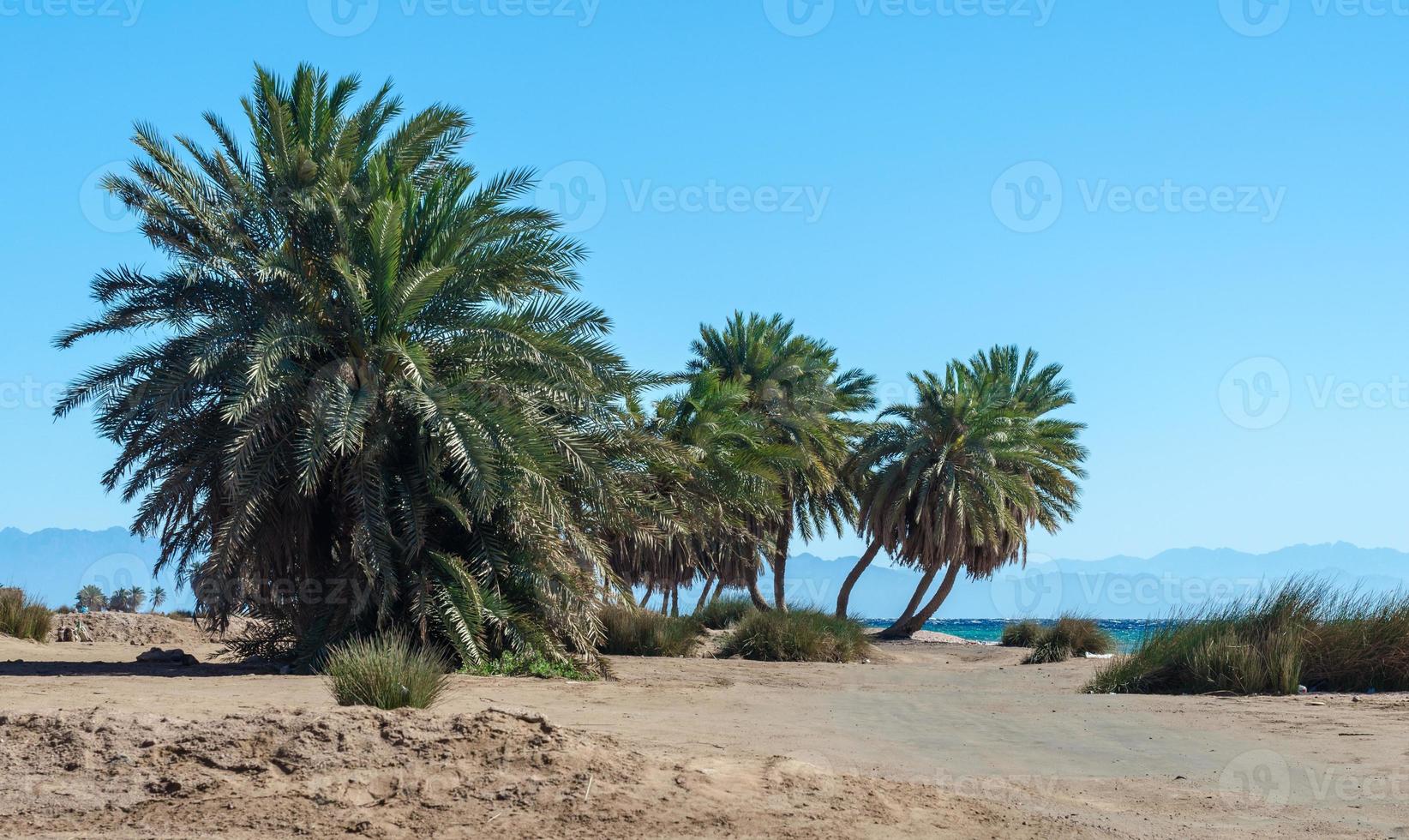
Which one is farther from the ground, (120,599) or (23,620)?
(120,599)

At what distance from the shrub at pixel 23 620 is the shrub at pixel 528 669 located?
11336 millimetres

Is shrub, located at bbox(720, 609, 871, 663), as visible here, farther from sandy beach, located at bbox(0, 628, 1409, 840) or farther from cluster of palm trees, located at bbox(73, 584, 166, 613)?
cluster of palm trees, located at bbox(73, 584, 166, 613)

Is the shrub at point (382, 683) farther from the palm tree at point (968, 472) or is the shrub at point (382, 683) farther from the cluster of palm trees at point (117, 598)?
the cluster of palm trees at point (117, 598)

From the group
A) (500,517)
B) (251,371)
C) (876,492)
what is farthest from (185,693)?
(876,492)

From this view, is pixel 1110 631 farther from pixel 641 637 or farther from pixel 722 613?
pixel 641 637

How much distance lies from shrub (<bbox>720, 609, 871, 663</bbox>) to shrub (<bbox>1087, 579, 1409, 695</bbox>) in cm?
723

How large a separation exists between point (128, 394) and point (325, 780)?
11.1 metres

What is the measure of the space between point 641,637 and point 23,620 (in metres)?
11.4

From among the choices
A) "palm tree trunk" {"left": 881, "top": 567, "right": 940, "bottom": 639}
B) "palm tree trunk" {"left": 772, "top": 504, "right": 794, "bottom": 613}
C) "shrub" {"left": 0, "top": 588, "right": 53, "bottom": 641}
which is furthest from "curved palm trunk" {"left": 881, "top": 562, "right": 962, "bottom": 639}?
"shrub" {"left": 0, "top": 588, "right": 53, "bottom": 641}

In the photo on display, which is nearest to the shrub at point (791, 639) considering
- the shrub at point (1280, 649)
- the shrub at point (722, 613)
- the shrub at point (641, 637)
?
the shrub at point (641, 637)

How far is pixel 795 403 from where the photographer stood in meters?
37.5

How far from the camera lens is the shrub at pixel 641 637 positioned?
21625 mm

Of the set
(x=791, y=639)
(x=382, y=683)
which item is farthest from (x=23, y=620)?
(x=382, y=683)

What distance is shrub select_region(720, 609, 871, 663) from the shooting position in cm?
2144
